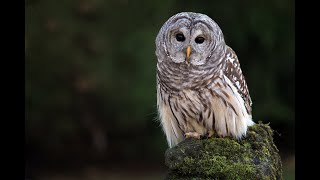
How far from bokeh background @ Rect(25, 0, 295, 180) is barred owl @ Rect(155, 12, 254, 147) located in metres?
3.13

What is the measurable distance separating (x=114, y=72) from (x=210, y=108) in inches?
148

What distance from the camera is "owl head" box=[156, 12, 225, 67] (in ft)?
11.3

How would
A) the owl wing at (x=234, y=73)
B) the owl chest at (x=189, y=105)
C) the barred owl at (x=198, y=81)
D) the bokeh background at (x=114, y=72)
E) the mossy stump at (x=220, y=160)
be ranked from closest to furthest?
1. the mossy stump at (x=220, y=160)
2. the barred owl at (x=198, y=81)
3. the owl chest at (x=189, y=105)
4. the owl wing at (x=234, y=73)
5. the bokeh background at (x=114, y=72)

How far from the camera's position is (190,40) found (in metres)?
3.49

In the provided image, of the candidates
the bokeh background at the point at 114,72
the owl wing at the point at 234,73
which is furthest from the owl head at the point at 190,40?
the bokeh background at the point at 114,72

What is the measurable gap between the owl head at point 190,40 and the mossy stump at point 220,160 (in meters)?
0.52

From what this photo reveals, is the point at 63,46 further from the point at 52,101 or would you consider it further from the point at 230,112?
the point at 230,112

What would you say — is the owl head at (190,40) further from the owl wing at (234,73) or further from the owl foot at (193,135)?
the owl foot at (193,135)

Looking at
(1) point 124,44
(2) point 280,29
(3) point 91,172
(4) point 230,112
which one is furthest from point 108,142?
(4) point 230,112

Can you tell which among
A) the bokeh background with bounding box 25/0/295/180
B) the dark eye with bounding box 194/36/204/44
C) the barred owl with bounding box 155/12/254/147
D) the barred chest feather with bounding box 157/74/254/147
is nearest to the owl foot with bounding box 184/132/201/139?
the barred owl with bounding box 155/12/254/147

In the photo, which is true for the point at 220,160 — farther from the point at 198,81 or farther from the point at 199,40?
the point at 199,40

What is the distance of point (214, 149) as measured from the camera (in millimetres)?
3480

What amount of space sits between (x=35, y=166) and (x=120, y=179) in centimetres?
125

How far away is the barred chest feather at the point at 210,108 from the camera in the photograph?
3694 millimetres
